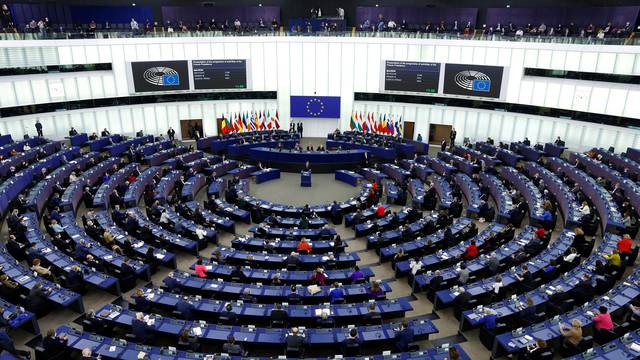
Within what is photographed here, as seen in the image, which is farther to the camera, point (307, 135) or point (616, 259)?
point (307, 135)

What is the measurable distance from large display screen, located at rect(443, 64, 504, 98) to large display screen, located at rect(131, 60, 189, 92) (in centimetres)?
2078

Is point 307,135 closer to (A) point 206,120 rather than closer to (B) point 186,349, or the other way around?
(A) point 206,120

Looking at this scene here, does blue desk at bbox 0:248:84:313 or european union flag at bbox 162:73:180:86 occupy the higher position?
european union flag at bbox 162:73:180:86

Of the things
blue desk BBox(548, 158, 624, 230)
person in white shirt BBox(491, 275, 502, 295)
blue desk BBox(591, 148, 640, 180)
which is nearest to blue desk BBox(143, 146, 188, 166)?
person in white shirt BBox(491, 275, 502, 295)

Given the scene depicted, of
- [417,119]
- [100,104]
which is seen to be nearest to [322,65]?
[417,119]

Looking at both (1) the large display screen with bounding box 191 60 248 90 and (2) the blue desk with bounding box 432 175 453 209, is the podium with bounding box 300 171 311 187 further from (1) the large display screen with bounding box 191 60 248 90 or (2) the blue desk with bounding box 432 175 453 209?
(1) the large display screen with bounding box 191 60 248 90

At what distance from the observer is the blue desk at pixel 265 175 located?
30109mm

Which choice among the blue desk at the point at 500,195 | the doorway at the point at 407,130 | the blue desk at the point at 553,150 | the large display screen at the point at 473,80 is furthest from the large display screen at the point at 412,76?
the blue desk at the point at 500,195

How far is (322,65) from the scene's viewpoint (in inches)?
1492

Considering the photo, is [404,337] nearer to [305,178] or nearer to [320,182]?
[305,178]

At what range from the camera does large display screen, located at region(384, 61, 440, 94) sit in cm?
3544

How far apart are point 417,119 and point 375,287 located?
84.1ft

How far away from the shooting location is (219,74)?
37094mm

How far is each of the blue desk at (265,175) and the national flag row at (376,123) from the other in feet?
33.5
